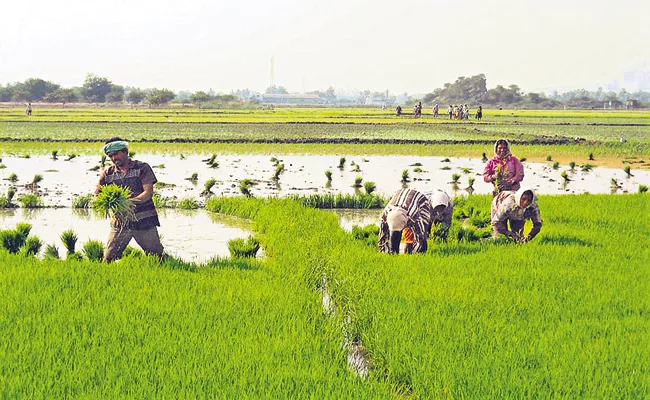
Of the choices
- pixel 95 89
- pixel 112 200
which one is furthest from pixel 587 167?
pixel 95 89

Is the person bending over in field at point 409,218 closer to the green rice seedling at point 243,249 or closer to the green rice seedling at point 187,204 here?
the green rice seedling at point 243,249

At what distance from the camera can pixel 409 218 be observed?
7.44 m

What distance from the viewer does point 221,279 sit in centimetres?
657

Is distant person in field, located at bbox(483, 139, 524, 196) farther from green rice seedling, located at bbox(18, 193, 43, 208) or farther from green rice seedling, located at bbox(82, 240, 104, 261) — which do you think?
green rice seedling, located at bbox(18, 193, 43, 208)

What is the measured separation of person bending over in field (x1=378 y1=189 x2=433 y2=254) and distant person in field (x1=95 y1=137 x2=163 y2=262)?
7.77ft

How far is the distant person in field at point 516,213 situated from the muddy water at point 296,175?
4826 mm

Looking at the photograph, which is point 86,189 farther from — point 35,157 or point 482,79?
point 482,79

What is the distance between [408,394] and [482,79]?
387ft

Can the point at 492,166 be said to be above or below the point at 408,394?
above

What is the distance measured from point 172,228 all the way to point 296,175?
7.03m

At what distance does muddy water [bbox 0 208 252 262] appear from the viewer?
8.62m

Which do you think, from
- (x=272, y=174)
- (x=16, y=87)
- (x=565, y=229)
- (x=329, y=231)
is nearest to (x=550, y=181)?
(x=272, y=174)

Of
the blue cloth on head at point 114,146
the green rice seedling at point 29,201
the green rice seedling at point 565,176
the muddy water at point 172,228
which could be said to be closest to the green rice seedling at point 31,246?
the muddy water at point 172,228

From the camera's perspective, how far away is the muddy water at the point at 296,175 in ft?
46.3
